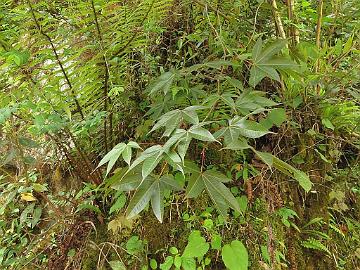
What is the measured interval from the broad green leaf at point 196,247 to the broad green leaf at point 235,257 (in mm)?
65

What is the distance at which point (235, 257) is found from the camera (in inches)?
44.3

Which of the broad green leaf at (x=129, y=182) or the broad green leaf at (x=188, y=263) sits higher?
the broad green leaf at (x=129, y=182)

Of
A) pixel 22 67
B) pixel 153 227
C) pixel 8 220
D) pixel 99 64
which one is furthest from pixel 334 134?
pixel 8 220

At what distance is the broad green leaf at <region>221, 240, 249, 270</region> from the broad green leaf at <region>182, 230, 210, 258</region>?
0.07 meters

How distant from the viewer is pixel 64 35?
4.18ft

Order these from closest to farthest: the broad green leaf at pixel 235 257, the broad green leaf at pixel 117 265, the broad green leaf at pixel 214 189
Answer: the broad green leaf at pixel 214 189, the broad green leaf at pixel 235 257, the broad green leaf at pixel 117 265

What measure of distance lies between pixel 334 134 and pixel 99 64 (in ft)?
3.58

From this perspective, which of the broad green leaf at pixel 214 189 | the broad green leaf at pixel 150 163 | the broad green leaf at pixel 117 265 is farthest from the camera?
the broad green leaf at pixel 117 265

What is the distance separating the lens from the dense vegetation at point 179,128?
1205mm

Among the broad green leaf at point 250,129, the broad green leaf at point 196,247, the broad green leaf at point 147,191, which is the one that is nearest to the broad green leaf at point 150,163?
the broad green leaf at point 147,191

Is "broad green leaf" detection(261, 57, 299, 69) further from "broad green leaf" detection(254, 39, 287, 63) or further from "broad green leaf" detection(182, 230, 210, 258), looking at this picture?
"broad green leaf" detection(182, 230, 210, 258)

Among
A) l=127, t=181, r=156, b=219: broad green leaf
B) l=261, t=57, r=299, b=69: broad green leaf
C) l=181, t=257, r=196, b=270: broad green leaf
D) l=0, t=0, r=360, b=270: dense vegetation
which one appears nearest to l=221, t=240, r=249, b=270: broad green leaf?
l=0, t=0, r=360, b=270: dense vegetation

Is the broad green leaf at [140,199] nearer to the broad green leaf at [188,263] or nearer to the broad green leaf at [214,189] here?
the broad green leaf at [214,189]

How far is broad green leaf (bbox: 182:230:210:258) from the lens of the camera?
3.78 feet
